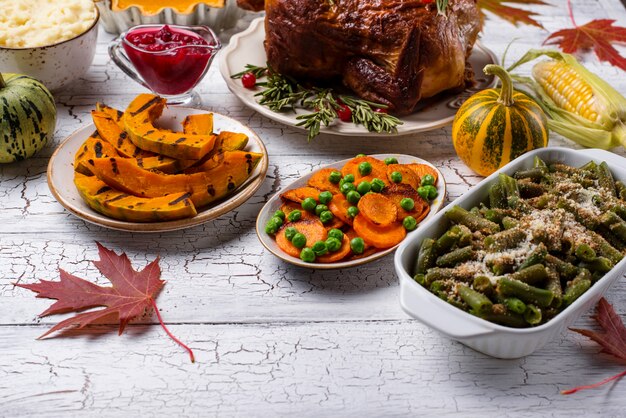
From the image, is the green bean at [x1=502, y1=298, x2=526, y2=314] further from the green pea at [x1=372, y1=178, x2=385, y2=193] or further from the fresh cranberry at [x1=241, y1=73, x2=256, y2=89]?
the fresh cranberry at [x1=241, y1=73, x2=256, y2=89]

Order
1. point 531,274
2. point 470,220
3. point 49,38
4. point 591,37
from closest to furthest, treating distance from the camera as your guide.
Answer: point 531,274 < point 470,220 < point 49,38 < point 591,37

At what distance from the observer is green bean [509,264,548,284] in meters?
1.73

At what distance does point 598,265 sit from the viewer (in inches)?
70.1

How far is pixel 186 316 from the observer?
6.56ft

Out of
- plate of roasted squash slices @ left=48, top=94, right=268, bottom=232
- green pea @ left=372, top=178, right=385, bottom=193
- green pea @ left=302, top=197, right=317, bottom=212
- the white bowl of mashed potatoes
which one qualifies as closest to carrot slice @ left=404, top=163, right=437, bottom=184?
green pea @ left=372, top=178, right=385, bottom=193

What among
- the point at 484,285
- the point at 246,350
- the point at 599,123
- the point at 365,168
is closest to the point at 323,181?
the point at 365,168

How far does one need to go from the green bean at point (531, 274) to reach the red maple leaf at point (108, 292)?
0.89 m

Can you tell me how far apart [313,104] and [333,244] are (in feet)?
2.79

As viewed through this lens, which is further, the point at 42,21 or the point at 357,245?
the point at 42,21

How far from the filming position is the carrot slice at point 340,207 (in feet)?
7.09

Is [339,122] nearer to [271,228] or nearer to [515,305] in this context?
[271,228]

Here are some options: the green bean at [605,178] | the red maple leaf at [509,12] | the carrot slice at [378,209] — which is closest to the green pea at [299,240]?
the carrot slice at [378,209]

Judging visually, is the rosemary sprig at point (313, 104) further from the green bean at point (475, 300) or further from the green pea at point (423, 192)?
the green bean at point (475, 300)

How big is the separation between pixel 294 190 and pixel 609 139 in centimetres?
122
